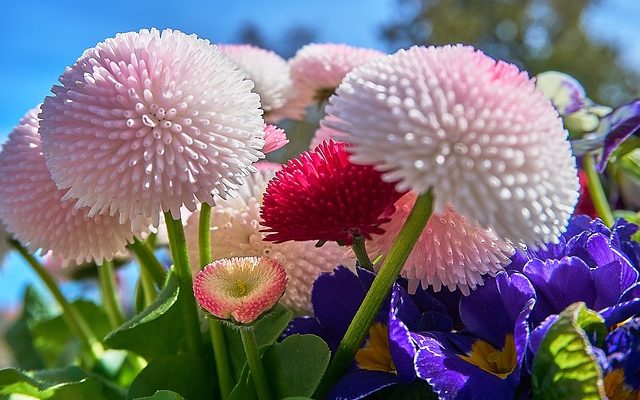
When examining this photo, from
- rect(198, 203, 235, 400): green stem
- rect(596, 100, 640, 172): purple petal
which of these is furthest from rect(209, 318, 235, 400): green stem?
rect(596, 100, 640, 172): purple petal

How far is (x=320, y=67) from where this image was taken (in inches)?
19.2

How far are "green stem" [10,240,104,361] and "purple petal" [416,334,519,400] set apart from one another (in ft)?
→ 0.92

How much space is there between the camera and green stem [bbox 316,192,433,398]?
10.0 inches

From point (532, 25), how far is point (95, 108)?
693 cm

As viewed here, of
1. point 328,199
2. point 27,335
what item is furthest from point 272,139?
point 27,335

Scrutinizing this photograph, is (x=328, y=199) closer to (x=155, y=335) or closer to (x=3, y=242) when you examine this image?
(x=155, y=335)

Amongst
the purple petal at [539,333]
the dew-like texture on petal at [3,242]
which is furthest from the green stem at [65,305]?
the purple petal at [539,333]

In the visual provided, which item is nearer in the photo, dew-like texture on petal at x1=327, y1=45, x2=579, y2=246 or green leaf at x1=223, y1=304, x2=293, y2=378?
dew-like texture on petal at x1=327, y1=45, x2=579, y2=246

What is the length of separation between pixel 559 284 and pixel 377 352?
8cm

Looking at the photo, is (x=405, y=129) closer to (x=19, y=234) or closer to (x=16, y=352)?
(x=19, y=234)

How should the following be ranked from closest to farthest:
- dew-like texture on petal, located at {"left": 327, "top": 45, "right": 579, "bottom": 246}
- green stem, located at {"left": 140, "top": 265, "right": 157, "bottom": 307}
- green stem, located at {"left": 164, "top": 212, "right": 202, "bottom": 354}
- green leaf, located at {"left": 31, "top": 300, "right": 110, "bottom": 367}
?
dew-like texture on petal, located at {"left": 327, "top": 45, "right": 579, "bottom": 246} → green stem, located at {"left": 164, "top": 212, "right": 202, "bottom": 354} → green stem, located at {"left": 140, "top": 265, "right": 157, "bottom": 307} → green leaf, located at {"left": 31, "top": 300, "right": 110, "bottom": 367}

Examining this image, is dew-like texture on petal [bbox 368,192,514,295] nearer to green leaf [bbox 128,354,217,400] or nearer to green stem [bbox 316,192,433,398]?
green stem [bbox 316,192,433,398]

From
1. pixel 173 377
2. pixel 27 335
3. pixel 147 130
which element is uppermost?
pixel 147 130

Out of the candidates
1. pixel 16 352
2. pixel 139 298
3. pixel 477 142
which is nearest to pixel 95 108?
pixel 477 142
